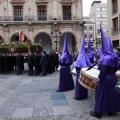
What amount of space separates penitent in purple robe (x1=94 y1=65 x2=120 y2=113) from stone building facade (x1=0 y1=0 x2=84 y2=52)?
26.3m

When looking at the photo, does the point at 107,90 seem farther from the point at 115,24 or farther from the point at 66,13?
the point at 115,24

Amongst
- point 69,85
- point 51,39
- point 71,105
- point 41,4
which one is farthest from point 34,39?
point 71,105

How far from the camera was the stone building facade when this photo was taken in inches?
1283

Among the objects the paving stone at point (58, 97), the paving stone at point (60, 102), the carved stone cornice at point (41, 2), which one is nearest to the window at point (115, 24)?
the carved stone cornice at point (41, 2)

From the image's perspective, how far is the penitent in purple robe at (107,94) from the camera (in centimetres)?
612

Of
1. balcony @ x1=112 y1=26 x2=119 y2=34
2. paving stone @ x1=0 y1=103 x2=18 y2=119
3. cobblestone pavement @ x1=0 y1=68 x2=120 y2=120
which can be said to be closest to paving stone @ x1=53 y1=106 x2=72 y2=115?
cobblestone pavement @ x1=0 y1=68 x2=120 y2=120

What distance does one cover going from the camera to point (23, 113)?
22.5ft

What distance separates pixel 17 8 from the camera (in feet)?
110

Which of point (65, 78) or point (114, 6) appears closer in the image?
point (65, 78)

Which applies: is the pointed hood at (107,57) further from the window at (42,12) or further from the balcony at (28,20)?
the window at (42,12)

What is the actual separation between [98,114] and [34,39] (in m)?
27.3

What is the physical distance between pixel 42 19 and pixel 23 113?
27.3 metres

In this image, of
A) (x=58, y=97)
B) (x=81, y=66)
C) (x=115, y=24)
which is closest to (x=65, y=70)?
(x=58, y=97)

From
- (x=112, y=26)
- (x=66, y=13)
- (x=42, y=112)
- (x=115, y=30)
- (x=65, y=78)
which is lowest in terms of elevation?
(x=42, y=112)
